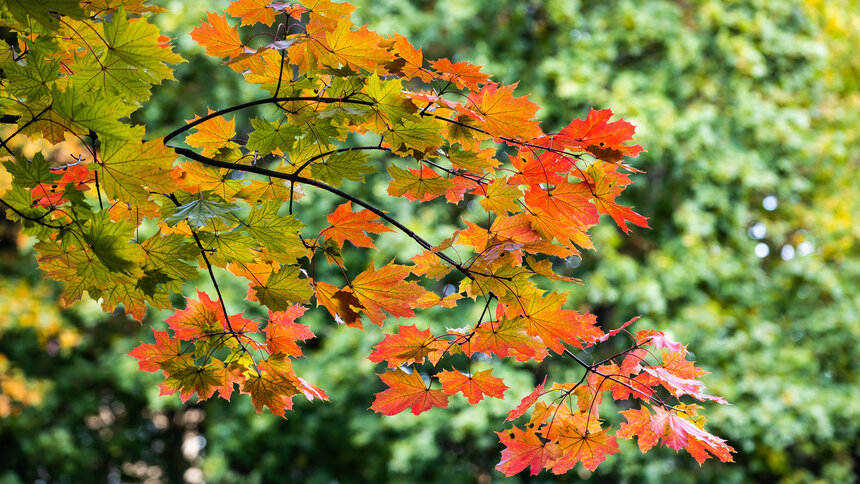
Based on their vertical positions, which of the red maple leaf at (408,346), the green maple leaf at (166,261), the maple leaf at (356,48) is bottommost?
the red maple leaf at (408,346)

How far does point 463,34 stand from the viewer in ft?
15.5

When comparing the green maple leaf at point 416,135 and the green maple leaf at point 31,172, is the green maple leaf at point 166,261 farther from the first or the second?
the green maple leaf at point 416,135

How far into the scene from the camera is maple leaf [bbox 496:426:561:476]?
975 millimetres

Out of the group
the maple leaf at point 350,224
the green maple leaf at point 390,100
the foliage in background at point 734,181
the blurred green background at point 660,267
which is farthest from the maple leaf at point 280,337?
the foliage in background at point 734,181

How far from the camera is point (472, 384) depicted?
3.31 ft

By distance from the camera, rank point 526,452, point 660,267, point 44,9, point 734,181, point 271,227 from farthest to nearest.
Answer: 1. point 734,181
2. point 660,267
3. point 526,452
4. point 271,227
5. point 44,9

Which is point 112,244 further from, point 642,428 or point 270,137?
point 642,428

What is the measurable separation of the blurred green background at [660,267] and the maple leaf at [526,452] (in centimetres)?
298

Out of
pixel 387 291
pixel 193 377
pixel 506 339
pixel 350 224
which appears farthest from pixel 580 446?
pixel 193 377

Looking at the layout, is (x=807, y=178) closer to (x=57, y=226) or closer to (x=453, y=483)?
(x=453, y=483)

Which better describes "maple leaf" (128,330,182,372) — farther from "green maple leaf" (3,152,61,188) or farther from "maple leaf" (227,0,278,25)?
"maple leaf" (227,0,278,25)

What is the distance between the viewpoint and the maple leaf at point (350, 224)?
3.43 ft

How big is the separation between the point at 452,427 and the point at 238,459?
1.77 m

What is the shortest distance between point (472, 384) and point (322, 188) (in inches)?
13.9
